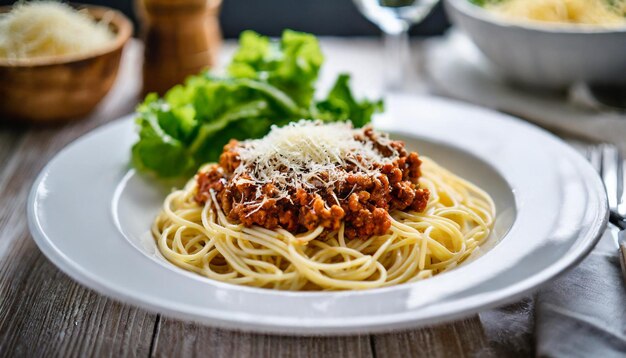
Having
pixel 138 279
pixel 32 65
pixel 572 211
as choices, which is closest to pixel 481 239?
pixel 572 211

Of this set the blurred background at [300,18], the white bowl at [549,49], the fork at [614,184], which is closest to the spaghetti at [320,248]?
the fork at [614,184]

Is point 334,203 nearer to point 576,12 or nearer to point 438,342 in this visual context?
point 438,342

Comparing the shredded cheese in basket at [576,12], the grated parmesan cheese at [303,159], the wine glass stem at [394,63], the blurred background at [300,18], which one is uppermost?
the grated parmesan cheese at [303,159]

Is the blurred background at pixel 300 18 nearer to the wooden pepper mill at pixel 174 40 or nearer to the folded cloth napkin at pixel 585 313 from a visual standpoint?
the wooden pepper mill at pixel 174 40

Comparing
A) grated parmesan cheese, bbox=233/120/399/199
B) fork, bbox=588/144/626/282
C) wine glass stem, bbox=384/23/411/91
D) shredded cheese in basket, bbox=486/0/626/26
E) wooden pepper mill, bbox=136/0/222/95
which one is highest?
grated parmesan cheese, bbox=233/120/399/199

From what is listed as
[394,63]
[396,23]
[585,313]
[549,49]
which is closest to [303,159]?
[585,313]

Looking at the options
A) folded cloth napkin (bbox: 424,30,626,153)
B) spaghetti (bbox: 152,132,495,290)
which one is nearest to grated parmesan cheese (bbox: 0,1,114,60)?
spaghetti (bbox: 152,132,495,290)

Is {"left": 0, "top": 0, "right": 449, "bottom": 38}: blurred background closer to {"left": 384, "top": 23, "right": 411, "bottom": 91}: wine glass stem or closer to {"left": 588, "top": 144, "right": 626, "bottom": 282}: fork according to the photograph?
{"left": 384, "top": 23, "right": 411, "bottom": 91}: wine glass stem
